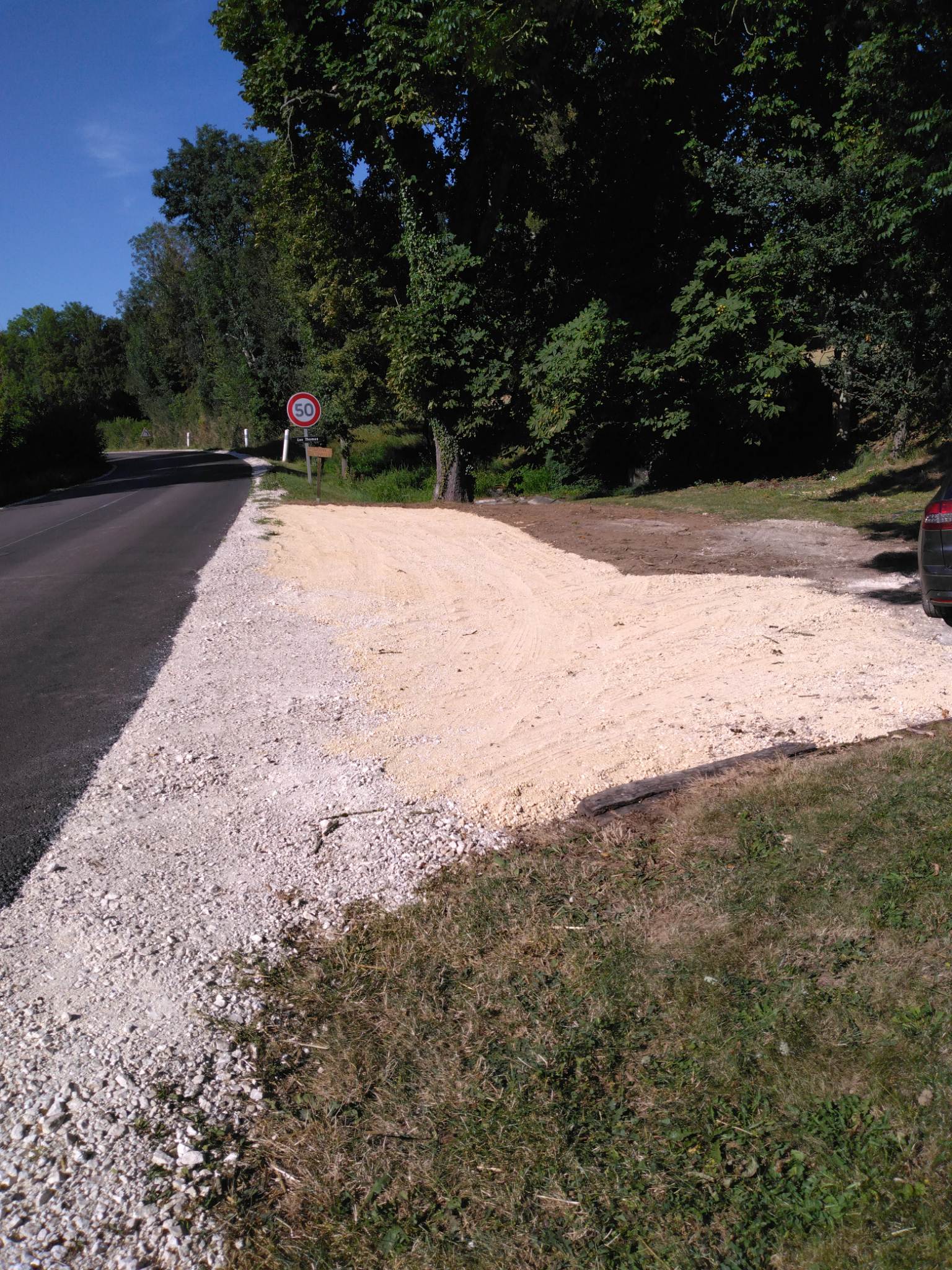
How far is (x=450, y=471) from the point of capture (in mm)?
21156

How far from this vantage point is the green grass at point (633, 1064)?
93.4 inches

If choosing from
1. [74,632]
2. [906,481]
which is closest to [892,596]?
[74,632]

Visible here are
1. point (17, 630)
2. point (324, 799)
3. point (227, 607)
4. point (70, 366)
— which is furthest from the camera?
point (70, 366)

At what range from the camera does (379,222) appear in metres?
20.6

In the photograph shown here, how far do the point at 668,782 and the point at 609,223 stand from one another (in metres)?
19.3

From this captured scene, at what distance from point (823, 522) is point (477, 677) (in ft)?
29.3

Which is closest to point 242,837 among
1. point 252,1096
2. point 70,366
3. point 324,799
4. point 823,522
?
point 324,799

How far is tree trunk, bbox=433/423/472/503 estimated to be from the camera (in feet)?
68.4

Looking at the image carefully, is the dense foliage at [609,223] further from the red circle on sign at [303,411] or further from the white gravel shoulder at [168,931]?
the white gravel shoulder at [168,931]

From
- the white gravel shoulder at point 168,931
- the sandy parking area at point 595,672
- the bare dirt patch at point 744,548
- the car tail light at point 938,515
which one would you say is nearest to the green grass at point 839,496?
the bare dirt patch at point 744,548

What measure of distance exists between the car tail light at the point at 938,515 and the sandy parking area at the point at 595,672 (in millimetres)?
917

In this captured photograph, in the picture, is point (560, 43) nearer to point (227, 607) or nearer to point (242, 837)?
point (227, 607)

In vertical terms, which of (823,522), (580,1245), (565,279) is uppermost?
(565,279)

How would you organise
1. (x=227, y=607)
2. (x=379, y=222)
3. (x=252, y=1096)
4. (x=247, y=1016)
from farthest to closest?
(x=379, y=222) < (x=227, y=607) < (x=247, y=1016) < (x=252, y=1096)
